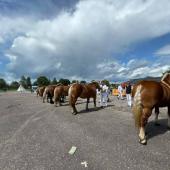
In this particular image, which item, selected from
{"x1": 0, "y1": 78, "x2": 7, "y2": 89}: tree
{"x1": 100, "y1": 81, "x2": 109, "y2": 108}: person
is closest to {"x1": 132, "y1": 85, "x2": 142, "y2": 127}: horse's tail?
{"x1": 100, "y1": 81, "x2": 109, "y2": 108}: person

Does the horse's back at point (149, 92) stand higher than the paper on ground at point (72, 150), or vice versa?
the horse's back at point (149, 92)

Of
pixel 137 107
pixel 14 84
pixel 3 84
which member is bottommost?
pixel 137 107

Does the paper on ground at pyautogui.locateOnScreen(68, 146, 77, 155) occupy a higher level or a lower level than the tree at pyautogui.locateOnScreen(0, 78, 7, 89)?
lower

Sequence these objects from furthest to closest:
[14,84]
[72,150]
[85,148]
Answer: [14,84]
[85,148]
[72,150]

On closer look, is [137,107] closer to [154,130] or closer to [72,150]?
[154,130]

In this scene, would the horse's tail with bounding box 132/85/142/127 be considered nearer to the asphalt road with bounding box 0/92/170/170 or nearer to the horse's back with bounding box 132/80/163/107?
the horse's back with bounding box 132/80/163/107

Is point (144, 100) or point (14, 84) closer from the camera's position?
point (144, 100)

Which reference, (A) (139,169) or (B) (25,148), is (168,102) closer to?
(A) (139,169)

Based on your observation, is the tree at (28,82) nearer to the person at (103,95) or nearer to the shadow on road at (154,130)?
the person at (103,95)

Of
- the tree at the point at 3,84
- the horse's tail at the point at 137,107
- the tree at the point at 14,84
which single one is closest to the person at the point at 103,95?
the horse's tail at the point at 137,107

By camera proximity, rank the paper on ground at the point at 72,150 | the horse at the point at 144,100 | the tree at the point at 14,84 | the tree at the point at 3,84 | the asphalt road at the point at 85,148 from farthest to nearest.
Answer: the tree at the point at 14,84 → the tree at the point at 3,84 → the horse at the point at 144,100 → the paper on ground at the point at 72,150 → the asphalt road at the point at 85,148

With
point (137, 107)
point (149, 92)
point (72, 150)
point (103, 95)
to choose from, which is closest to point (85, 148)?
point (72, 150)

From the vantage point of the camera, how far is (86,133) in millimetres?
8898

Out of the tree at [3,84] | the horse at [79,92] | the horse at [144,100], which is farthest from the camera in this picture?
the tree at [3,84]
